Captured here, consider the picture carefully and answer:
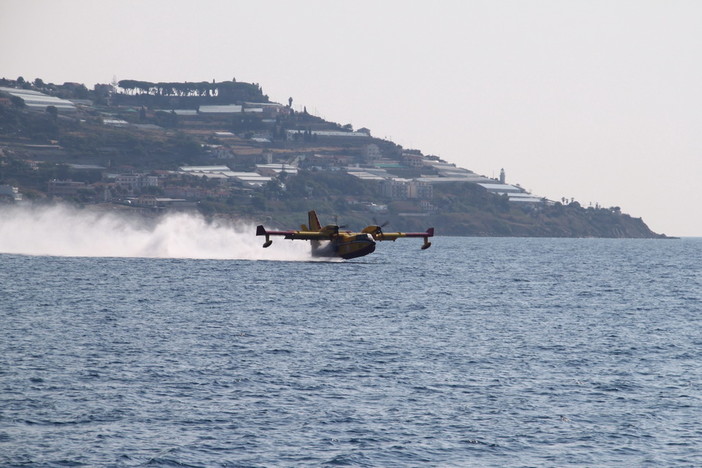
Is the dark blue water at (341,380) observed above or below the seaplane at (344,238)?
below

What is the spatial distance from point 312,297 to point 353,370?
1502 inches

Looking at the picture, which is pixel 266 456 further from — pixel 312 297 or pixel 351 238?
pixel 351 238

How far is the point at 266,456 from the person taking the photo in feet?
99.8

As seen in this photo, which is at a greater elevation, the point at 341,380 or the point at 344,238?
the point at 344,238

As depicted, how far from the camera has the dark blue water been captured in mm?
31547

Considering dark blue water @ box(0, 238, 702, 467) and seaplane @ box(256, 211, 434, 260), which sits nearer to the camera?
dark blue water @ box(0, 238, 702, 467)

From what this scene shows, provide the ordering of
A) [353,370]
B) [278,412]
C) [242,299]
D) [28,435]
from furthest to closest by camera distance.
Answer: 1. [242,299]
2. [353,370]
3. [278,412]
4. [28,435]

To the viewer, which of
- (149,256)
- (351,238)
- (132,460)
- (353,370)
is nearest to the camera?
(132,460)

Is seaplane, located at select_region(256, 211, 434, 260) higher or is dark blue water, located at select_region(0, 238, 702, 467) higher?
seaplane, located at select_region(256, 211, 434, 260)

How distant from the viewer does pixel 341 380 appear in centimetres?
4259

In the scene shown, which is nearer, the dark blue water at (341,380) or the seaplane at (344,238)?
the dark blue water at (341,380)

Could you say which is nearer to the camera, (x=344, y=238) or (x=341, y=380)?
(x=341, y=380)

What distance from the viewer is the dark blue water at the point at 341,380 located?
3155cm

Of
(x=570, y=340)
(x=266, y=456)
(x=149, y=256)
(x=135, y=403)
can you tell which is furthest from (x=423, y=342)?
(x=149, y=256)
